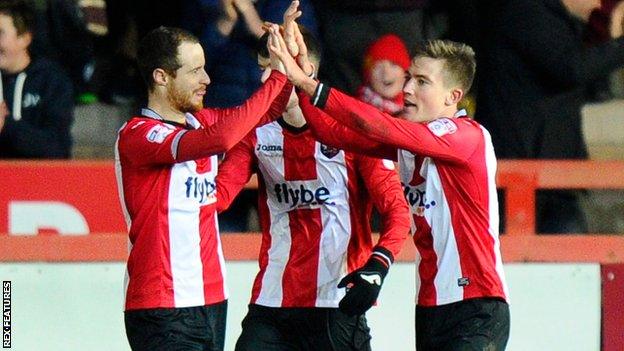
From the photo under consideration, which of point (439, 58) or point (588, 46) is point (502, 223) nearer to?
point (588, 46)

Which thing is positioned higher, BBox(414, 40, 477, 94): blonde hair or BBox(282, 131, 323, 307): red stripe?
BBox(414, 40, 477, 94): blonde hair

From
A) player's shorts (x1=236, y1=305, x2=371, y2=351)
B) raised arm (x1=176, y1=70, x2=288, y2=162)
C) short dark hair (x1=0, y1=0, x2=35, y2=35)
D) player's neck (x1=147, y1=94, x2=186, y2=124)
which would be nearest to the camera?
raised arm (x1=176, y1=70, x2=288, y2=162)

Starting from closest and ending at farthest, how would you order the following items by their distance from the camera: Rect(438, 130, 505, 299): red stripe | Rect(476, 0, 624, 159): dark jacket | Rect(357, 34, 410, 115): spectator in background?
Rect(438, 130, 505, 299): red stripe, Rect(476, 0, 624, 159): dark jacket, Rect(357, 34, 410, 115): spectator in background

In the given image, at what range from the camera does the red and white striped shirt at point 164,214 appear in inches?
226

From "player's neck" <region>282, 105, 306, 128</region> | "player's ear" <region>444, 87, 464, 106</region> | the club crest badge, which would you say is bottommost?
the club crest badge

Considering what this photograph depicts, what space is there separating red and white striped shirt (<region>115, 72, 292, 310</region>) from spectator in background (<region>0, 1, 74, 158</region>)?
2250 millimetres

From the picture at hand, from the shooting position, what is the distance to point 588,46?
8227 millimetres

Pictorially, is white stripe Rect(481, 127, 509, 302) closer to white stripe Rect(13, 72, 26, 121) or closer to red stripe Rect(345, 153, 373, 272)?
red stripe Rect(345, 153, 373, 272)

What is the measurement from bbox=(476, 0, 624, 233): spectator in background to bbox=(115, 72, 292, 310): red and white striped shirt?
7.54ft

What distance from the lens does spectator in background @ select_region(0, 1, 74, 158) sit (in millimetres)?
8047

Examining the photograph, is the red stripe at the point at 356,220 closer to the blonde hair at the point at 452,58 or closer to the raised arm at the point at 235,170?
the raised arm at the point at 235,170

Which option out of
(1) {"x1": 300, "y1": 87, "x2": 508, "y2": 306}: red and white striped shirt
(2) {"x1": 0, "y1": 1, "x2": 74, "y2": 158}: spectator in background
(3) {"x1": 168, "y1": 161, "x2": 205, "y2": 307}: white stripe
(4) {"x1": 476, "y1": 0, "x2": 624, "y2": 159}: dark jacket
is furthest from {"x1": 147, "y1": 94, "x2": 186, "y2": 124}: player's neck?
(4) {"x1": 476, "y1": 0, "x2": 624, "y2": 159}: dark jacket

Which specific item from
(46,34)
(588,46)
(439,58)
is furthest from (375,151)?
(46,34)

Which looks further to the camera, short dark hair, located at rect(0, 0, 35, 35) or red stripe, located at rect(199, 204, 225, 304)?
short dark hair, located at rect(0, 0, 35, 35)
